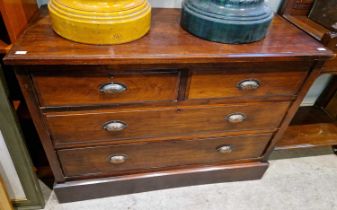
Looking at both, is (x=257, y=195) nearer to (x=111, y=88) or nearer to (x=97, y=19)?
(x=111, y=88)

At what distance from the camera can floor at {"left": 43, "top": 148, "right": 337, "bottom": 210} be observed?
1.24 meters

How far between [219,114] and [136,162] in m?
0.43

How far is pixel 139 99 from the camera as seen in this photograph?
88 centimetres

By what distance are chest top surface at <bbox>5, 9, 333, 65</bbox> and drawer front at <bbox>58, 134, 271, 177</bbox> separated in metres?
0.43

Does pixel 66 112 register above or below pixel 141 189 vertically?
above

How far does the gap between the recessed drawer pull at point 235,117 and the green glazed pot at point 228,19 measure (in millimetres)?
309

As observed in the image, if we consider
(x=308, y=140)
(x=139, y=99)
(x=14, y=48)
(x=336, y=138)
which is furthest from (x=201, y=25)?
(x=336, y=138)

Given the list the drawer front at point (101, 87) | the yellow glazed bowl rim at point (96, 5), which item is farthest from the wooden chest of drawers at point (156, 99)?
the yellow glazed bowl rim at point (96, 5)

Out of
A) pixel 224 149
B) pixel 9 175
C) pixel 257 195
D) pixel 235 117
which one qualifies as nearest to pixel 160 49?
pixel 235 117

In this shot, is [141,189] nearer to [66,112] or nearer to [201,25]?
[66,112]

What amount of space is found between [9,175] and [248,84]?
1.01 meters

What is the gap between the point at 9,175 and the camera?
3.35ft

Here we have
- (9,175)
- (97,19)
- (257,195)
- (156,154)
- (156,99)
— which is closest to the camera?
(97,19)

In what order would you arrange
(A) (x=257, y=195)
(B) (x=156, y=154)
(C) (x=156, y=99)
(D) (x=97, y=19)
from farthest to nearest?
(A) (x=257, y=195) < (B) (x=156, y=154) < (C) (x=156, y=99) < (D) (x=97, y=19)
